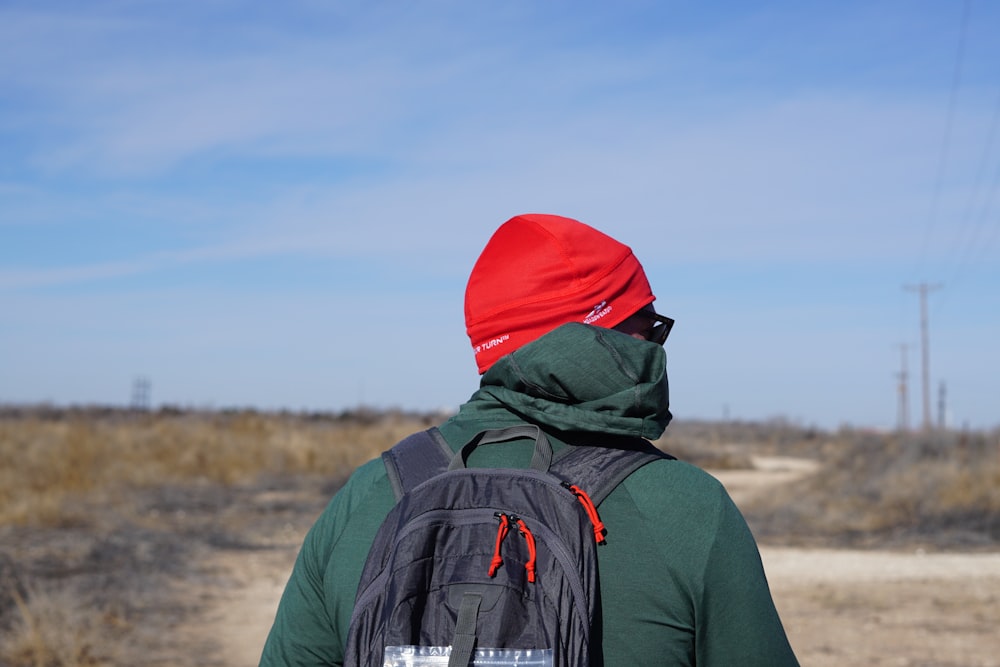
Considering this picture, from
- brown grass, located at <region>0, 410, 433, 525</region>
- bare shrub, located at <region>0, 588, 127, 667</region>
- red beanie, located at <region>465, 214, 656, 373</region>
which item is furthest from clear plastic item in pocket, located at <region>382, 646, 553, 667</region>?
brown grass, located at <region>0, 410, 433, 525</region>

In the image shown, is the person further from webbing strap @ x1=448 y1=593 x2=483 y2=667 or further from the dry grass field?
the dry grass field

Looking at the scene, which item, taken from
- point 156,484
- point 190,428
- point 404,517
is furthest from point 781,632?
point 190,428

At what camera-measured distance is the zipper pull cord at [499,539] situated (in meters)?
1.32

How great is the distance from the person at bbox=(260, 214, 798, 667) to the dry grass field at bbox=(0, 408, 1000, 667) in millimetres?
6009

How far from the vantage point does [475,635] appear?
50.7 inches

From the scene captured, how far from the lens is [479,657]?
1284 mm

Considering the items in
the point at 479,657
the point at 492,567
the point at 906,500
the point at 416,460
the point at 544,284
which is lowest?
the point at 906,500

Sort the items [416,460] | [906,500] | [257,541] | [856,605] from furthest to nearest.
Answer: [906,500]
[257,541]
[856,605]
[416,460]

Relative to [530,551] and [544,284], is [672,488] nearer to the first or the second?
[530,551]

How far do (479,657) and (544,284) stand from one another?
0.57 metres

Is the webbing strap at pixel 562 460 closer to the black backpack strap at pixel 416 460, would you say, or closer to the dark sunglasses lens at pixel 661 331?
the black backpack strap at pixel 416 460

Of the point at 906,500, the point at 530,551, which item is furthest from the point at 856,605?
the point at 530,551

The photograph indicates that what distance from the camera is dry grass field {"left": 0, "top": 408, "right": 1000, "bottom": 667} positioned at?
766 cm

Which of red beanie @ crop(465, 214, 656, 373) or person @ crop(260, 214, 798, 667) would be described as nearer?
person @ crop(260, 214, 798, 667)
